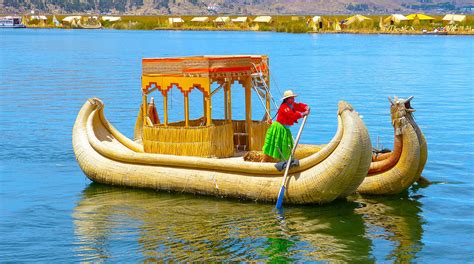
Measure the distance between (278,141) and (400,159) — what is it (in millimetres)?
2283

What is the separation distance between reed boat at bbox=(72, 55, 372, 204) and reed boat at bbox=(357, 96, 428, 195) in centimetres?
101

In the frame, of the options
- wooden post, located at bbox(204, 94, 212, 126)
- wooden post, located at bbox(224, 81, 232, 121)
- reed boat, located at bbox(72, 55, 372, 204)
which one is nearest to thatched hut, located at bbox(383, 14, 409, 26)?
reed boat, located at bbox(72, 55, 372, 204)

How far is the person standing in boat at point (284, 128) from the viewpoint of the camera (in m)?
15.2

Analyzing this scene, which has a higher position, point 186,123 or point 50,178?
point 186,123

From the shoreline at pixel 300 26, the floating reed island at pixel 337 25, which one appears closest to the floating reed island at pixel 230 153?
the shoreline at pixel 300 26

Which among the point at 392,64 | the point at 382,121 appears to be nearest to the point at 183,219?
the point at 382,121

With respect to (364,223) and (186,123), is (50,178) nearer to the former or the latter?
(186,123)

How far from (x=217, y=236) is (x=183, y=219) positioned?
3.94 feet

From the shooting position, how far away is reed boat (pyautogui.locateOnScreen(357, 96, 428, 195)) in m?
15.5

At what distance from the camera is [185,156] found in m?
16.1

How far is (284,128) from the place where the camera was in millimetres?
15242

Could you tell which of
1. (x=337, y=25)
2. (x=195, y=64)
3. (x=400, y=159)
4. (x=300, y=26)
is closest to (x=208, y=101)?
(x=195, y=64)

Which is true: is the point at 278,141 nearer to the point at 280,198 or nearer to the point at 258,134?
the point at 280,198

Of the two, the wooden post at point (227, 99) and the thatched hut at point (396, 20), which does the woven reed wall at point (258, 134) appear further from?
the thatched hut at point (396, 20)
